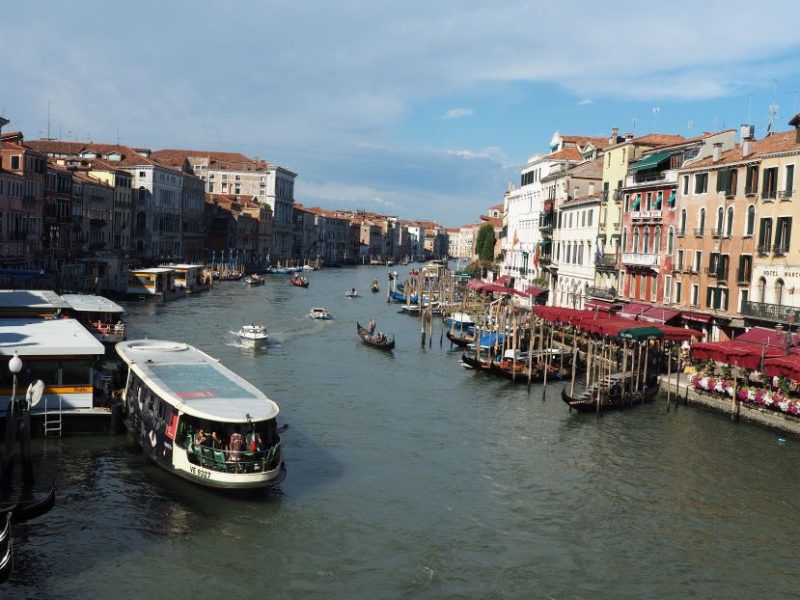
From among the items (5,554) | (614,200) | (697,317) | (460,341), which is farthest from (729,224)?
(5,554)

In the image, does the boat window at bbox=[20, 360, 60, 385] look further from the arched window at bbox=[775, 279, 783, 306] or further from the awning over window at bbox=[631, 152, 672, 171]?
the awning over window at bbox=[631, 152, 672, 171]

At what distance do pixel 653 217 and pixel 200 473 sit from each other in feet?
81.7

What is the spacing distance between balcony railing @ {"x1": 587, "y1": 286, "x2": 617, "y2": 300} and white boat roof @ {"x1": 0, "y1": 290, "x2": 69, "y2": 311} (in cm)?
2178

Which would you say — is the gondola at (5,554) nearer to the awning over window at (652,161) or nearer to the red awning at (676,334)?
the red awning at (676,334)

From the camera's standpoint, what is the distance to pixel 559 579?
1332 cm

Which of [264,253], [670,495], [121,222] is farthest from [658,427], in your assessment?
[264,253]

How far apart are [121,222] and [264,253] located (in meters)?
38.5

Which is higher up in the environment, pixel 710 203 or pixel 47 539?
pixel 710 203

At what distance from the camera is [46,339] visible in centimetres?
1920

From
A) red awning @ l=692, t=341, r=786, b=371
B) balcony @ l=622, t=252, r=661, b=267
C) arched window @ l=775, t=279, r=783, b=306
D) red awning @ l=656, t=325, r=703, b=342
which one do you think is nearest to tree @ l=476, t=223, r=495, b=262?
balcony @ l=622, t=252, r=661, b=267

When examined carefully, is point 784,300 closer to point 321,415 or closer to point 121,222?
point 321,415

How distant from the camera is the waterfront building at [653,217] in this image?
3406 cm

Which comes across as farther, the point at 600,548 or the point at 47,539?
the point at 600,548

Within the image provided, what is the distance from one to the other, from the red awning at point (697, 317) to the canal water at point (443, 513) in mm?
6601
